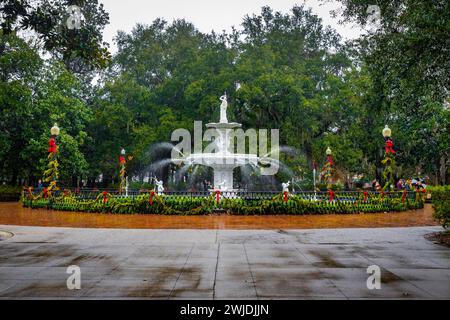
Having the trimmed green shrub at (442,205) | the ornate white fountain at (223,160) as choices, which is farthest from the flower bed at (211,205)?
the trimmed green shrub at (442,205)

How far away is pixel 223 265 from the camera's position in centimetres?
720

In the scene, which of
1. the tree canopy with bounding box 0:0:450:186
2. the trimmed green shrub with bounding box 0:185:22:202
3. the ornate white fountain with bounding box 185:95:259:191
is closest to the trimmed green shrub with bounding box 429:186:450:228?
the ornate white fountain with bounding box 185:95:259:191

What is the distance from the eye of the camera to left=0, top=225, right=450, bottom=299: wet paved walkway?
553 centimetres

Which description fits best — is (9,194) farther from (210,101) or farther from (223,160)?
(223,160)

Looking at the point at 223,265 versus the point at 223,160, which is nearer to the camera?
the point at 223,265

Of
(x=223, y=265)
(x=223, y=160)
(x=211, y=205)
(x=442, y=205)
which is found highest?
(x=223, y=160)

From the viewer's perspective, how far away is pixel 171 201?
755 inches

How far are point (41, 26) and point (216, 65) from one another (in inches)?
1170

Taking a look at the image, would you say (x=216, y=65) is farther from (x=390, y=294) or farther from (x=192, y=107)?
(x=390, y=294)

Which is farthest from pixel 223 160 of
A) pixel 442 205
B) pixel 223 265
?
pixel 223 265

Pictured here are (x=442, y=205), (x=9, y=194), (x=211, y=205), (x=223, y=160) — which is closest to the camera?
(x=442, y=205)

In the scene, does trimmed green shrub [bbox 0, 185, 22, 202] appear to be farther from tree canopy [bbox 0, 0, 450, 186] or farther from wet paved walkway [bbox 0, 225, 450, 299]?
wet paved walkway [bbox 0, 225, 450, 299]

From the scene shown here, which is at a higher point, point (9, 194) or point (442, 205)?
point (9, 194)

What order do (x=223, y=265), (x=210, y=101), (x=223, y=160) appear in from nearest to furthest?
1. (x=223, y=265)
2. (x=223, y=160)
3. (x=210, y=101)
